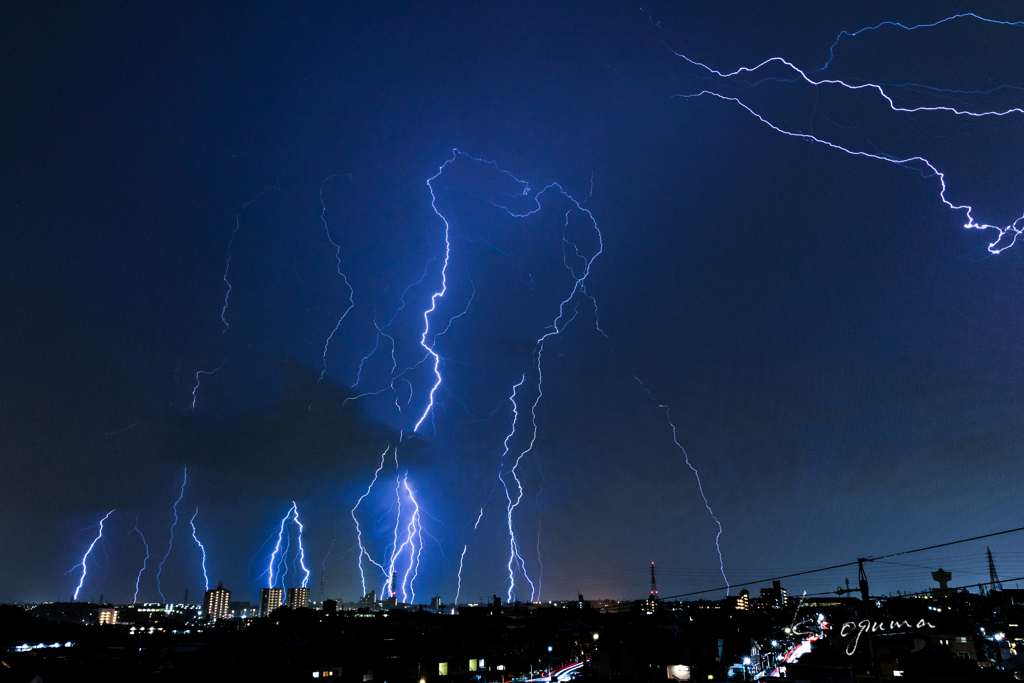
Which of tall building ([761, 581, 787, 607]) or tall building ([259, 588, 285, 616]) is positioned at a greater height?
tall building ([259, 588, 285, 616])

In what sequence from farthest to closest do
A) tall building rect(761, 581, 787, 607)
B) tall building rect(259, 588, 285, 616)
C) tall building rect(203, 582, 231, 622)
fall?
tall building rect(203, 582, 231, 622) → tall building rect(259, 588, 285, 616) → tall building rect(761, 581, 787, 607)

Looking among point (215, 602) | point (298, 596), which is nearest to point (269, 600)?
point (298, 596)

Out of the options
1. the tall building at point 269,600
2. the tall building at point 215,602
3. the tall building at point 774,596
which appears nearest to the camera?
the tall building at point 774,596

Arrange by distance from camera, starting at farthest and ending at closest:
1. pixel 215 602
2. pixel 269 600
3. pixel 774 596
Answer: pixel 215 602 → pixel 269 600 → pixel 774 596

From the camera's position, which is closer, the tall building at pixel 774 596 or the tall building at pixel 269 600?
the tall building at pixel 774 596

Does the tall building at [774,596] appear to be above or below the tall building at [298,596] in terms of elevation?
below

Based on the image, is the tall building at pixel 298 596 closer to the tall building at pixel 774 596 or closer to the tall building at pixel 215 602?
the tall building at pixel 215 602

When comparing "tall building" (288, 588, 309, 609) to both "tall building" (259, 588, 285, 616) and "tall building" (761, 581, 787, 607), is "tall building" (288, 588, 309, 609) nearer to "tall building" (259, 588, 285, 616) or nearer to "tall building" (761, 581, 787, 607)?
"tall building" (259, 588, 285, 616)

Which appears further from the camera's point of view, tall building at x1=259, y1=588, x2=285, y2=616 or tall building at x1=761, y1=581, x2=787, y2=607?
tall building at x1=259, y1=588, x2=285, y2=616

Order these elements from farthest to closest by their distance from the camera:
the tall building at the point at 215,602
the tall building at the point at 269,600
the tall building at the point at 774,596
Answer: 1. the tall building at the point at 215,602
2. the tall building at the point at 269,600
3. the tall building at the point at 774,596

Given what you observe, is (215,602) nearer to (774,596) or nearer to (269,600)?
(269,600)

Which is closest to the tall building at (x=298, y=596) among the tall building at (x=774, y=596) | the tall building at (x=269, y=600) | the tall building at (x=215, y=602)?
the tall building at (x=269, y=600)

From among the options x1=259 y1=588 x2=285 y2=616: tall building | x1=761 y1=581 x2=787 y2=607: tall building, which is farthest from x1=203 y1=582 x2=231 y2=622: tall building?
x1=761 y1=581 x2=787 y2=607: tall building
